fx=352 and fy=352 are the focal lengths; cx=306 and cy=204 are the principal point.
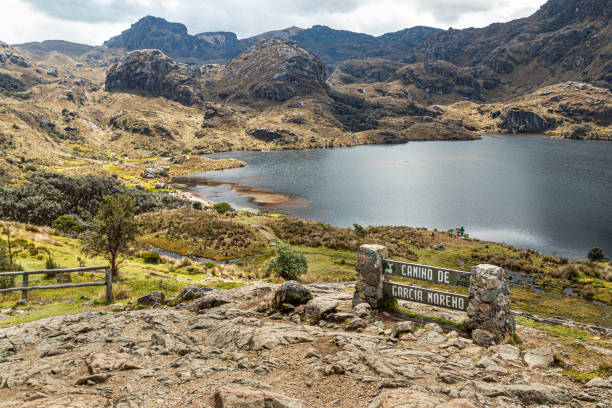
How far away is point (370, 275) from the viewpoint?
47.8 ft

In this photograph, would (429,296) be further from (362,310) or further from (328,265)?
(328,265)

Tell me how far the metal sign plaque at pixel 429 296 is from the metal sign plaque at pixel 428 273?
475mm

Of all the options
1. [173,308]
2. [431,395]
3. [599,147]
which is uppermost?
[599,147]

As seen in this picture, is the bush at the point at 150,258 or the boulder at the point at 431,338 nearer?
the boulder at the point at 431,338

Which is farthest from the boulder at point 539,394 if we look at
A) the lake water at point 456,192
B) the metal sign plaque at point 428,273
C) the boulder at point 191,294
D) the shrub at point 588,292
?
the lake water at point 456,192

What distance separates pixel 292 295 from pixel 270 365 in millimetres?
5307

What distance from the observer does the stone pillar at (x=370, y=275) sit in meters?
14.5

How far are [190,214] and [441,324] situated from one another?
55.7 m

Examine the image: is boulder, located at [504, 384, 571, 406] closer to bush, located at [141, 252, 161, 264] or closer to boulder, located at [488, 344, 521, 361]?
boulder, located at [488, 344, 521, 361]

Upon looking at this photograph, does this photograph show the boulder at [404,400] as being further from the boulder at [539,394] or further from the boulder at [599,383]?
the boulder at [599,383]

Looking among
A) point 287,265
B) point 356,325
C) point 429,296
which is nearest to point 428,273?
point 429,296

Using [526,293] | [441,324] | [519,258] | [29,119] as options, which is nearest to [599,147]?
[519,258]

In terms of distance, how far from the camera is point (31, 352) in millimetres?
10844

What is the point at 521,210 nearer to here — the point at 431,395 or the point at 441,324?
the point at 441,324
